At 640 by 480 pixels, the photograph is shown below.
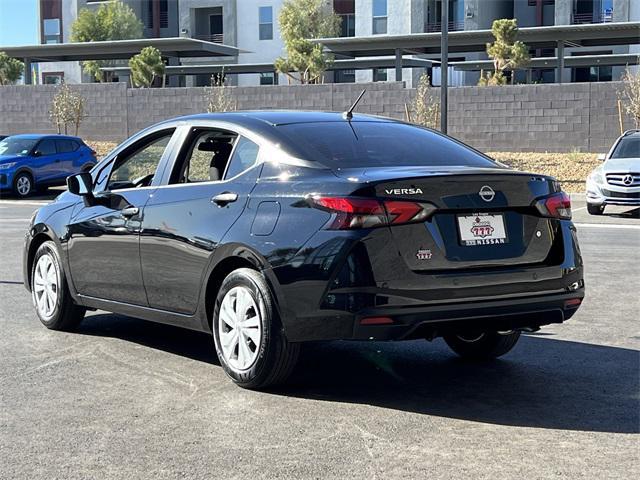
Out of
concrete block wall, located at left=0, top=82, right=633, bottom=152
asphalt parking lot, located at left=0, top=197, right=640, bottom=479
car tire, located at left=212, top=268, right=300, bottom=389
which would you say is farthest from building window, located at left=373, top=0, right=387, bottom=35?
car tire, located at left=212, top=268, right=300, bottom=389

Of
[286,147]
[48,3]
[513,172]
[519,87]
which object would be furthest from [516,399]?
[48,3]

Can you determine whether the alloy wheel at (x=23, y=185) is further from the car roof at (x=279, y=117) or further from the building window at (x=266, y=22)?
the building window at (x=266, y=22)

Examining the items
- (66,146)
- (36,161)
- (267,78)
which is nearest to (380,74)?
(267,78)

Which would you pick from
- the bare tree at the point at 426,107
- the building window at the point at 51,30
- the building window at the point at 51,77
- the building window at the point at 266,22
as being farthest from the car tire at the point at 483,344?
the building window at the point at 51,30

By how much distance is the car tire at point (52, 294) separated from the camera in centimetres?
771

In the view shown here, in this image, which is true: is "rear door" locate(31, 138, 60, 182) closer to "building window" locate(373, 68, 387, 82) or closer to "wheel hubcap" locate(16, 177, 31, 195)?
"wheel hubcap" locate(16, 177, 31, 195)

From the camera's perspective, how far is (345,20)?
64.1m

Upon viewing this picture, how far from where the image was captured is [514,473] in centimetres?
440

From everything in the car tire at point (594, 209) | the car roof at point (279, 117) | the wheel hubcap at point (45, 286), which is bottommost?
the car tire at point (594, 209)

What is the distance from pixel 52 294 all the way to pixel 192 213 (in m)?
2.07

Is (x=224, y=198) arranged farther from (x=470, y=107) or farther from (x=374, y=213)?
(x=470, y=107)

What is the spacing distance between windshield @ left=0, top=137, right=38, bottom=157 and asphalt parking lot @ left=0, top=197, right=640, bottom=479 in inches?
739

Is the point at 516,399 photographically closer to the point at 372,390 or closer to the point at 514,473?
the point at 372,390

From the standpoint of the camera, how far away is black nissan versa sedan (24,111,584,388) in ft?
17.6
